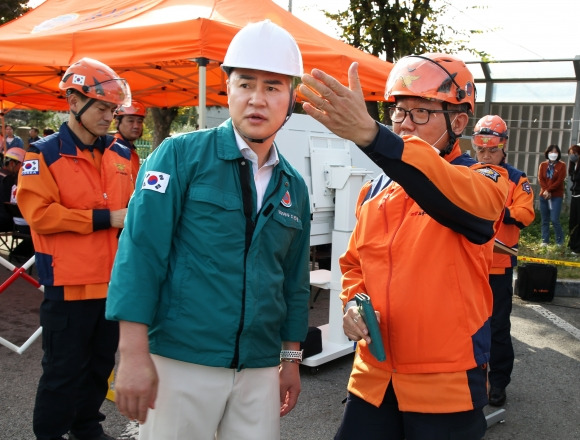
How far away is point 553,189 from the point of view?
12234 mm

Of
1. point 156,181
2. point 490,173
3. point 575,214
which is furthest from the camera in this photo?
point 575,214

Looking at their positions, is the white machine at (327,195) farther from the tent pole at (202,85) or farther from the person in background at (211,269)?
the person in background at (211,269)

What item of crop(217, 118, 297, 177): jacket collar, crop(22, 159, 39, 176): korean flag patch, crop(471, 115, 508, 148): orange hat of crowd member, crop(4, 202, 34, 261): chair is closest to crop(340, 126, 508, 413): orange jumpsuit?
crop(217, 118, 297, 177): jacket collar

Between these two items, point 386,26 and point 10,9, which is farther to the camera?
point 10,9

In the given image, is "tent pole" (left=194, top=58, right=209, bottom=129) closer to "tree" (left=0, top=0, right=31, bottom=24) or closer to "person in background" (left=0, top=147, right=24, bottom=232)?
"person in background" (left=0, top=147, right=24, bottom=232)

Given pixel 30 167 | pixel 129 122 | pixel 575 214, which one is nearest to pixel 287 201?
pixel 30 167

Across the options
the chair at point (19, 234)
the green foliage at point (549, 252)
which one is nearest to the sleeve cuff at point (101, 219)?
the chair at point (19, 234)

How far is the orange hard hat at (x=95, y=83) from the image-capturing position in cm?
341

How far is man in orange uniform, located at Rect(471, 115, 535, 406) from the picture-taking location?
4.55 metres

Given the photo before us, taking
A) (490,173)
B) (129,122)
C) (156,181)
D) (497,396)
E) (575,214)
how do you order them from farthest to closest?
1. (575,214)
2. (129,122)
3. (497,396)
4. (490,173)
5. (156,181)

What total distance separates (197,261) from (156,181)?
30cm

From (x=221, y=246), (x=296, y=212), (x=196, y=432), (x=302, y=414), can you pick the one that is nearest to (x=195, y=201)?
(x=221, y=246)

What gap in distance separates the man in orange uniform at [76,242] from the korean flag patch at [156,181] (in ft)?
5.13

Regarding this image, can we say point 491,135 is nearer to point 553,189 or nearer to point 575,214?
point 575,214
